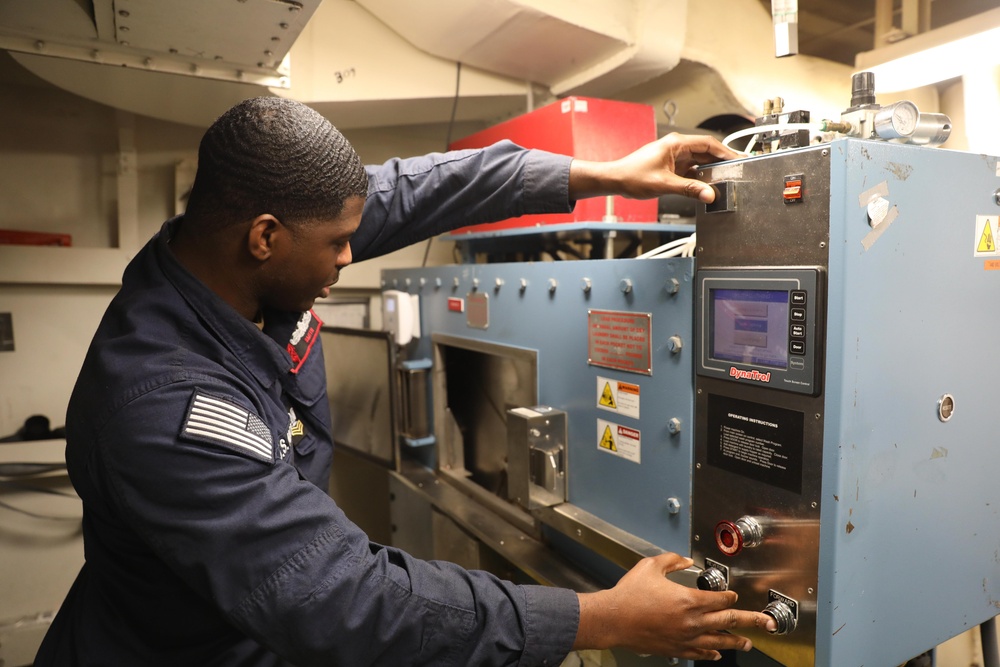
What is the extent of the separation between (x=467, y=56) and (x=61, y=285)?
5.61ft

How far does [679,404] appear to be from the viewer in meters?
1.13

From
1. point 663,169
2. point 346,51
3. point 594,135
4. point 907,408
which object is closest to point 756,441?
point 907,408

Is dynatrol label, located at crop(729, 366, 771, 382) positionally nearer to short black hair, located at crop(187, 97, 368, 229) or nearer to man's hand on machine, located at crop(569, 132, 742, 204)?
man's hand on machine, located at crop(569, 132, 742, 204)

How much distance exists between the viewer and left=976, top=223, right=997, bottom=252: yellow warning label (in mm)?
1016

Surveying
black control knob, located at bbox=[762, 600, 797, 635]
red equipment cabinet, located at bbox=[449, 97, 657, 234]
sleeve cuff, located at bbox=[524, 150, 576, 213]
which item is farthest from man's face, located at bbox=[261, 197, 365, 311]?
black control knob, located at bbox=[762, 600, 797, 635]

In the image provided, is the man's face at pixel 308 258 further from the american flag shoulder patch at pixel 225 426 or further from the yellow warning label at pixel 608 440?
the yellow warning label at pixel 608 440

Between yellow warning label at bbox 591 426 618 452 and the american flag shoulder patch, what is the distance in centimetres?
71

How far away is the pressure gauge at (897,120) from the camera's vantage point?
0.89 m

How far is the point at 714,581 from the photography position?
1.04m

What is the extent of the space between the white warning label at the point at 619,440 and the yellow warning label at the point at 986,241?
646 millimetres

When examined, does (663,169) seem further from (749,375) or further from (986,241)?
(986,241)

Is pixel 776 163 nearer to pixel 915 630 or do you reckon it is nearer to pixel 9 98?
pixel 915 630

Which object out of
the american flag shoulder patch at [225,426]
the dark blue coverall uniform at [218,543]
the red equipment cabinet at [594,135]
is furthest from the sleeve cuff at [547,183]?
the american flag shoulder patch at [225,426]

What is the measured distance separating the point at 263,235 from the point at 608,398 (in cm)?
75
